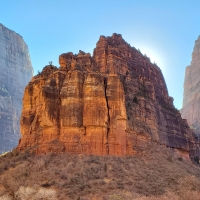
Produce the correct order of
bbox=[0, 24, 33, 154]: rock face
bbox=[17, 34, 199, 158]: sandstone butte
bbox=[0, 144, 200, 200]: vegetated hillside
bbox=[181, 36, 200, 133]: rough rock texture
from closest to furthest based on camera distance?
1. bbox=[0, 144, 200, 200]: vegetated hillside
2. bbox=[17, 34, 199, 158]: sandstone butte
3. bbox=[181, 36, 200, 133]: rough rock texture
4. bbox=[0, 24, 33, 154]: rock face

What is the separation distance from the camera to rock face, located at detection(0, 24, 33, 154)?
11350 cm

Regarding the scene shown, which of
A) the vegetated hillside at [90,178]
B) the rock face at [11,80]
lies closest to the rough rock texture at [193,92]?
the rock face at [11,80]

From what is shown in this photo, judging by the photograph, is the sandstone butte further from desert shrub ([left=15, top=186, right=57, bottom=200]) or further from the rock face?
the rock face

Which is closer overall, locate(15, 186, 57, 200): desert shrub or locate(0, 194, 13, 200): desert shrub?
locate(15, 186, 57, 200): desert shrub

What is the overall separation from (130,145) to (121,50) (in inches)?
761

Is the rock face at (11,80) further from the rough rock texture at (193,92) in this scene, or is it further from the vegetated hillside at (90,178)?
the vegetated hillside at (90,178)

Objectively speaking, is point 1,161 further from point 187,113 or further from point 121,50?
point 187,113

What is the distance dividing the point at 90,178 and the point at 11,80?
10843 centimetres

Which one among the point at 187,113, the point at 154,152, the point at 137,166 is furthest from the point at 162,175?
the point at 187,113

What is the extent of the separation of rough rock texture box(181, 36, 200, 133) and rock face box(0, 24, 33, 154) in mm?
60810

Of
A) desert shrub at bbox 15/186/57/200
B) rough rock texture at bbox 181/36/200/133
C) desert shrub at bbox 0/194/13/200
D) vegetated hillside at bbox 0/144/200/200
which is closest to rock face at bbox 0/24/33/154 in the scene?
rough rock texture at bbox 181/36/200/133

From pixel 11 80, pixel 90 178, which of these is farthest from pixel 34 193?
pixel 11 80

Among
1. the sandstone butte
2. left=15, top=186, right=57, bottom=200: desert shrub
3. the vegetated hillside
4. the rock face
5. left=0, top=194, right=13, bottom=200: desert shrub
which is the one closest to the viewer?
left=15, top=186, right=57, bottom=200: desert shrub

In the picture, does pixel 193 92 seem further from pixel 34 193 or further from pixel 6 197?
pixel 6 197
